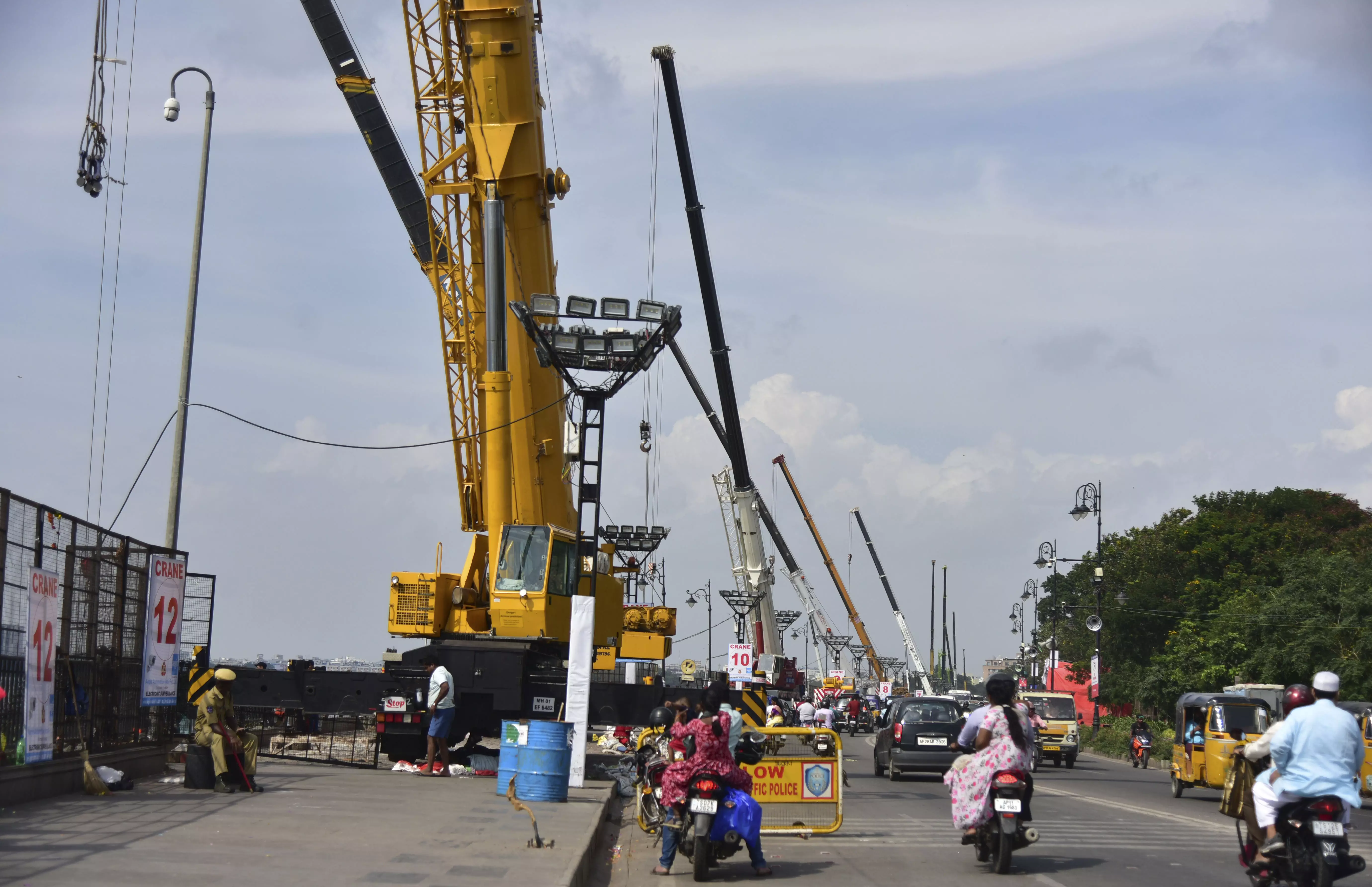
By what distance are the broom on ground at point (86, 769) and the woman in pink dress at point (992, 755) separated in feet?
28.8

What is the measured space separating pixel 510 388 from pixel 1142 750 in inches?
945

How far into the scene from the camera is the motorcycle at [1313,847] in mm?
8734

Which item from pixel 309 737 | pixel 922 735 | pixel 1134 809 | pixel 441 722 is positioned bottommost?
pixel 1134 809

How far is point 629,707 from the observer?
72.4 ft

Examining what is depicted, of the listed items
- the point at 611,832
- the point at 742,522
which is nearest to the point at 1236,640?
the point at 742,522

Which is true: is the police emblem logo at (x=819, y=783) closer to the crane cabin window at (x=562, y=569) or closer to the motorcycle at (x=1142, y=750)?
the crane cabin window at (x=562, y=569)

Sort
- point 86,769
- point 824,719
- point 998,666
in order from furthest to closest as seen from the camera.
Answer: point 998,666
point 824,719
point 86,769

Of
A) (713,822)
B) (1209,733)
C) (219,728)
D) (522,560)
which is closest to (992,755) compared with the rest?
(713,822)

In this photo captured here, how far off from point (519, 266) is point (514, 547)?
5.00 meters

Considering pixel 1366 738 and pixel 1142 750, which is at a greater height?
pixel 1366 738

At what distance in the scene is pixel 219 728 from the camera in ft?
49.6

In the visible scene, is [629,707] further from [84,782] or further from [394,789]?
[84,782]

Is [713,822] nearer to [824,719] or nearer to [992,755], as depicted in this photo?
[992,755]

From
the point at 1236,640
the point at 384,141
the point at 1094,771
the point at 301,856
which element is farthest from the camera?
the point at 1236,640
